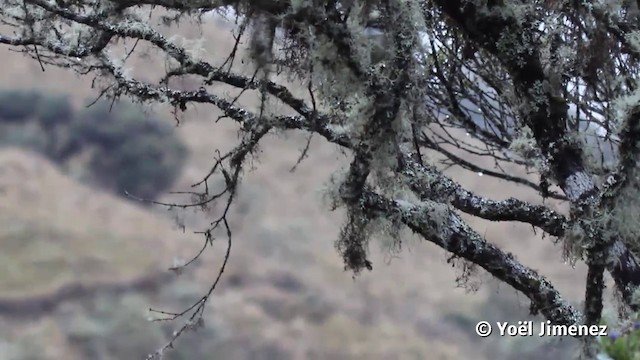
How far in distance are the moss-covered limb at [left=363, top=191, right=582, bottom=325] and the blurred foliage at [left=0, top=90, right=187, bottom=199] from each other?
409 centimetres

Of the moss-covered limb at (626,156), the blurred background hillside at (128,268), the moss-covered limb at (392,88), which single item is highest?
the blurred background hillside at (128,268)

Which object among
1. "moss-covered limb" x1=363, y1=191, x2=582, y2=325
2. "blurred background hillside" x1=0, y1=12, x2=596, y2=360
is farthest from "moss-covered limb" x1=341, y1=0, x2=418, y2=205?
"blurred background hillside" x1=0, y1=12, x2=596, y2=360

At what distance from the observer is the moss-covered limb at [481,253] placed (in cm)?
108

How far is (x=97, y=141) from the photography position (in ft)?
17.1

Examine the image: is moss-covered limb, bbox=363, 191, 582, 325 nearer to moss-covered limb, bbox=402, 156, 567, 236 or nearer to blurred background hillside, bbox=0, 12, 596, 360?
moss-covered limb, bbox=402, 156, 567, 236

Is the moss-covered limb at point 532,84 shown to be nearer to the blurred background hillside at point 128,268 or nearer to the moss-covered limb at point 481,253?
the moss-covered limb at point 481,253

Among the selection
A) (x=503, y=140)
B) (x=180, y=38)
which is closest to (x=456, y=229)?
(x=180, y=38)

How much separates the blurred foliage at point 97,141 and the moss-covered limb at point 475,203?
394 cm

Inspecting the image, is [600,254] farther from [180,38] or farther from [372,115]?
[180,38]

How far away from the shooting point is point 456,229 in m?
1.12

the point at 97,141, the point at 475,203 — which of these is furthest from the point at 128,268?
the point at 475,203

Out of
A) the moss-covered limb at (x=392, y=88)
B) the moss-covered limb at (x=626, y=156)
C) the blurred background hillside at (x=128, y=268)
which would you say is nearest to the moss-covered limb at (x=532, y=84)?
the moss-covered limb at (x=626, y=156)

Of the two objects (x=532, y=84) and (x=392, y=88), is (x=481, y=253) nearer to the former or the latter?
(x=532, y=84)

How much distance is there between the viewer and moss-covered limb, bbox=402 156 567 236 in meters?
1.17
